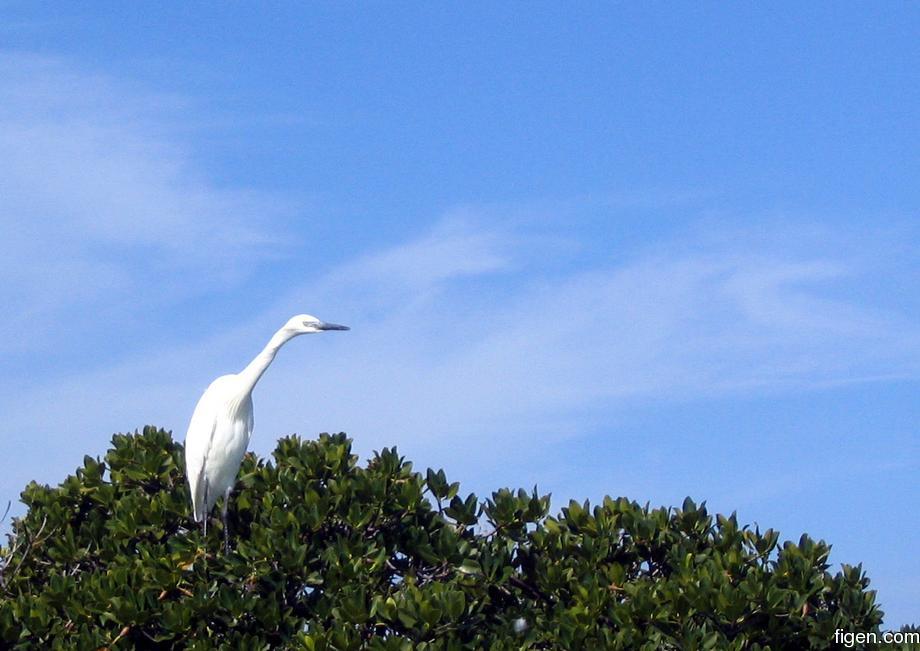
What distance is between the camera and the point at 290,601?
27.3 feet

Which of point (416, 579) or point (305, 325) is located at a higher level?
point (305, 325)

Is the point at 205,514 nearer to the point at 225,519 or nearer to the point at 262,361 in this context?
the point at 225,519

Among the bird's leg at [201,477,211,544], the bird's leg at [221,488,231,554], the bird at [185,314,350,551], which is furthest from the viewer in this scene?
the bird at [185,314,350,551]

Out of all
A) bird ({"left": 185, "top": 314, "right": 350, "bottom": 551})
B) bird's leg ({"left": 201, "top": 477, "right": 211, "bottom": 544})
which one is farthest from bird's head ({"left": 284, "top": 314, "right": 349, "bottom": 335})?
bird's leg ({"left": 201, "top": 477, "right": 211, "bottom": 544})

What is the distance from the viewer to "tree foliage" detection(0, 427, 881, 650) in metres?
7.90

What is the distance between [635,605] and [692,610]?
1.20 feet

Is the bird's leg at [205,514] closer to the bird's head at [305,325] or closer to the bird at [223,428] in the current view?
the bird at [223,428]

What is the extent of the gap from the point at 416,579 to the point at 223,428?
2633 mm

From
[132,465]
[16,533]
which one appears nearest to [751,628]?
[132,465]

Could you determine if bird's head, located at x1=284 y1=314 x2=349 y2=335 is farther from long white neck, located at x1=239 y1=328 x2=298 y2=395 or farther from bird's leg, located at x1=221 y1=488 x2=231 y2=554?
bird's leg, located at x1=221 y1=488 x2=231 y2=554

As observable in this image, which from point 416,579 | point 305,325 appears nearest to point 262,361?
point 305,325

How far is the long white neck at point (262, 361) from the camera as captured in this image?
1033 centimetres

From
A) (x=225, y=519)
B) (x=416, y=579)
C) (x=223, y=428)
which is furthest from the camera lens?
(x=223, y=428)

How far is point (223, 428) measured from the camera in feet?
34.2
